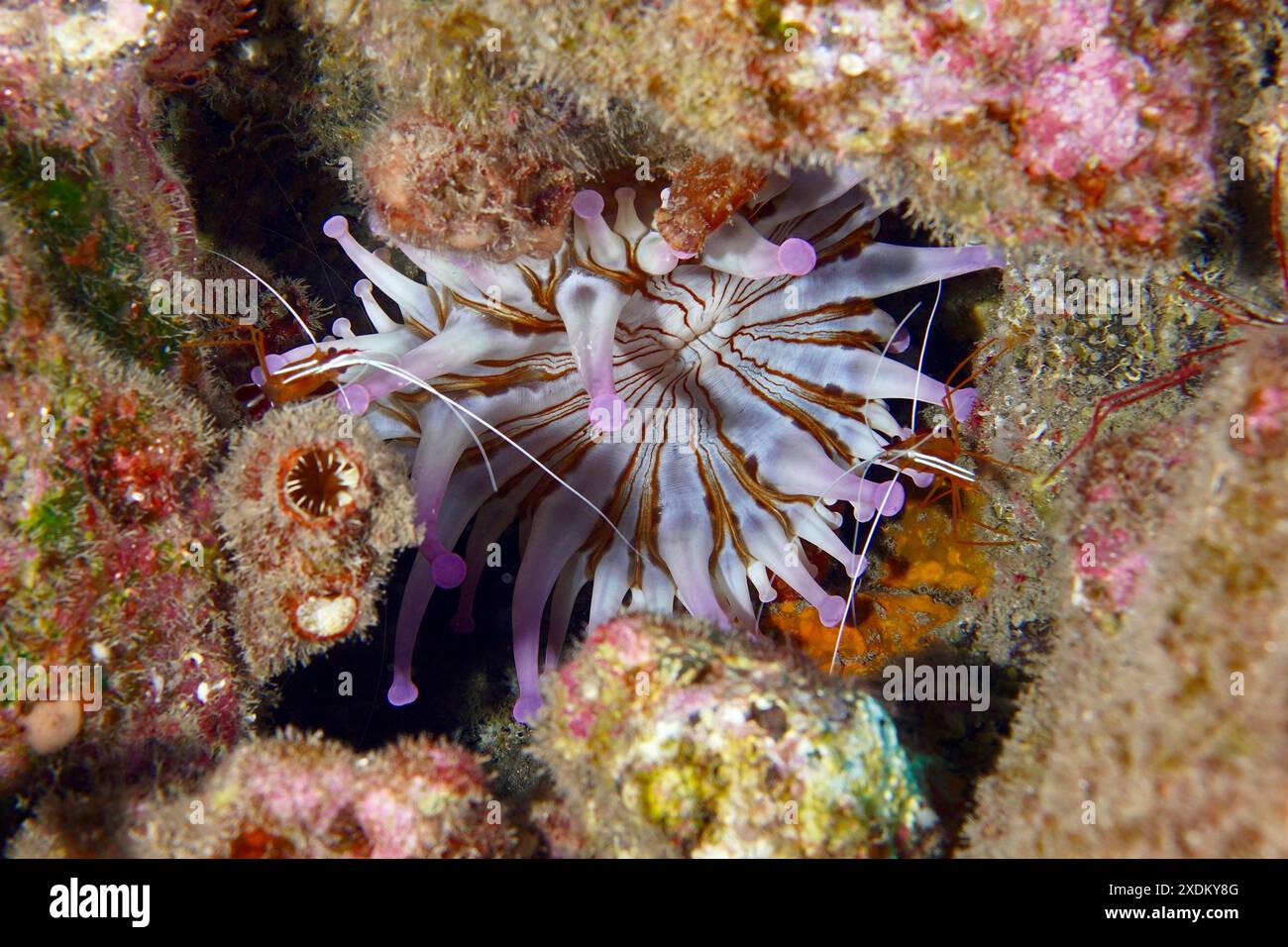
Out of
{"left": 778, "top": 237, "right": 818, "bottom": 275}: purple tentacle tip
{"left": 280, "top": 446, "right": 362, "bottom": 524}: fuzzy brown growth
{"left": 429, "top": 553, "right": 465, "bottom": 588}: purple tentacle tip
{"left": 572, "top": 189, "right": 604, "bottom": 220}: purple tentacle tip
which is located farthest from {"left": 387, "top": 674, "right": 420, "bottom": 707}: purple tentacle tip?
{"left": 778, "top": 237, "right": 818, "bottom": 275}: purple tentacle tip

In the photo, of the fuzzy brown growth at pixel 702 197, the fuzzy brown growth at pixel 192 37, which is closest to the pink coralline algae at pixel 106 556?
the fuzzy brown growth at pixel 192 37

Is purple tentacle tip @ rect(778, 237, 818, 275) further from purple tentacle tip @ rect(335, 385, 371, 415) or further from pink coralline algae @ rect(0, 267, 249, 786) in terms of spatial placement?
pink coralline algae @ rect(0, 267, 249, 786)

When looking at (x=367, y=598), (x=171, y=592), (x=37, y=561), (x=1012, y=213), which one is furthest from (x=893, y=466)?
(x=37, y=561)

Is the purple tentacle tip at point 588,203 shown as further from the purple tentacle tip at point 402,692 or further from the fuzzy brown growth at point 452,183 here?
the purple tentacle tip at point 402,692

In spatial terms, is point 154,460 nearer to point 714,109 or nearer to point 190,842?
point 190,842

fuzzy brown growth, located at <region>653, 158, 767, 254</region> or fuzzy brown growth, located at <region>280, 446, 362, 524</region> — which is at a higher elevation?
fuzzy brown growth, located at <region>653, 158, 767, 254</region>
